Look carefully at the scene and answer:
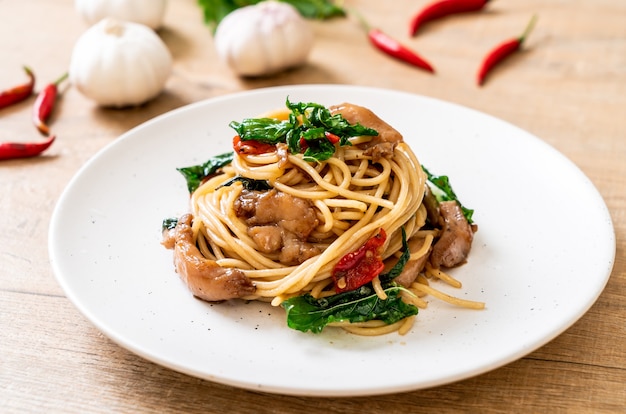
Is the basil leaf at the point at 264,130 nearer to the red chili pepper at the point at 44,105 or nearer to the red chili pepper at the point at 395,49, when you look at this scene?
the red chili pepper at the point at 44,105

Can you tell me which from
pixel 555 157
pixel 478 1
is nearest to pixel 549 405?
pixel 555 157

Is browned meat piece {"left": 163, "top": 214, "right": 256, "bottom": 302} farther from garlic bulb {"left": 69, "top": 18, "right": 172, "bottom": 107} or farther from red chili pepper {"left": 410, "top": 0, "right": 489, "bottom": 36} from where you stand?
red chili pepper {"left": 410, "top": 0, "right": 489, "bottom": 36}

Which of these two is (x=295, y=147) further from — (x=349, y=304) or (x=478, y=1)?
(x=478, y=1)

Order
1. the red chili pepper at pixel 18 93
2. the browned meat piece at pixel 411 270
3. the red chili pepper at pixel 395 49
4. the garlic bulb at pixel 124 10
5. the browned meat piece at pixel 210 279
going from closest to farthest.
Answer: the browned meat piece at pixel 210 279 < the browned meat piece at pixel 411 270 < the red chili pepper at pixel 18 93 < the red chili pepper at pixel 395 49 < the garlic bulb at pixel 124 10

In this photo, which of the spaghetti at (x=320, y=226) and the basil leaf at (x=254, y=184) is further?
the basil leaf at (x=254, y=184)

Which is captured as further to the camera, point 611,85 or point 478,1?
point 478,1

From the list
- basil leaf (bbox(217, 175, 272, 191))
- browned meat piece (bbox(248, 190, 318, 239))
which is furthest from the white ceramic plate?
basil leaf (bbox(217, 175, 272, 191))

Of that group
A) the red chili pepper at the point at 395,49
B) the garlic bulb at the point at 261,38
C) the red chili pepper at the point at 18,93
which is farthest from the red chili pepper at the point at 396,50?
the red chili pepper at the point at 18,93
